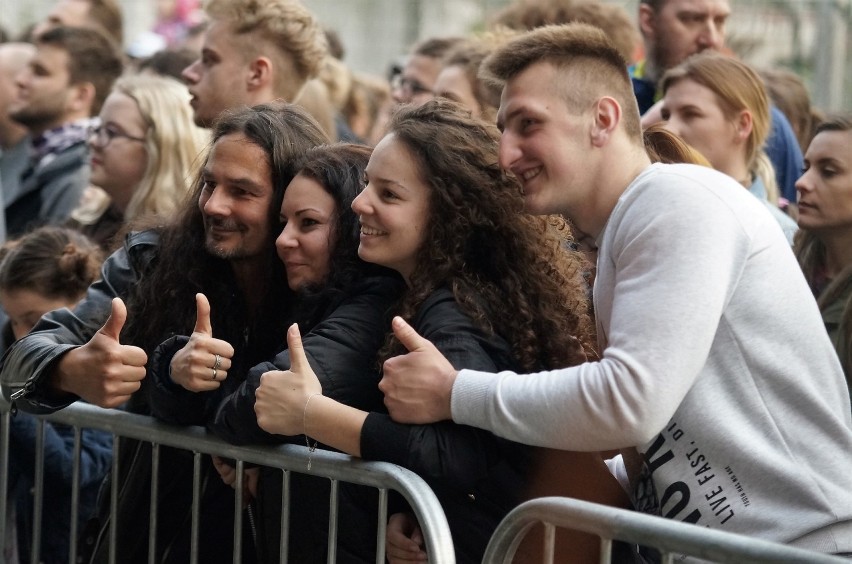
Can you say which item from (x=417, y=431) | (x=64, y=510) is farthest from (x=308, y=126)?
(x=64, y=510)

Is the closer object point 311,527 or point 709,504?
point 709,504

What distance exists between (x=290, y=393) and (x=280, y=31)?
8.70 ft

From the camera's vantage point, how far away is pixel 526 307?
306 centimetres

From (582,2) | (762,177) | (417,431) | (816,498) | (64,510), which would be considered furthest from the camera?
(582,2)

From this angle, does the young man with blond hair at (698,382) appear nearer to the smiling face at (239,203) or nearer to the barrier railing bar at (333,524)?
the barrier railing bar at (333,524)

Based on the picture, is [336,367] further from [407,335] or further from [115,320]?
[115,320]

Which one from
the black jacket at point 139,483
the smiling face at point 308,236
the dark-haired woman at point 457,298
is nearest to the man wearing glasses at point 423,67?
the black jacket at point 139,483

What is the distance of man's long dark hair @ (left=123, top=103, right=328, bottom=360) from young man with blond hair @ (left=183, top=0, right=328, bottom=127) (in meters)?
1.50

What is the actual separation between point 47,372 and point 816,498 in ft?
6.61

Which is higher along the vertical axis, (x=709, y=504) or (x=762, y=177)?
(x=762, y=177)

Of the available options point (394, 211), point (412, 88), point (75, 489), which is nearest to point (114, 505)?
point (75, 489)

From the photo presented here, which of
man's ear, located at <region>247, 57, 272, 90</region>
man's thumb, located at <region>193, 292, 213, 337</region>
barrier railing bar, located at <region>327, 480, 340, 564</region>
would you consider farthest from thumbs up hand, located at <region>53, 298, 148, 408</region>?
man's ear, located at <region>247, 57, 272, 90</region>

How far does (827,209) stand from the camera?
4547 mm

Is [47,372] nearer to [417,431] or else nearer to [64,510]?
[64,510]
